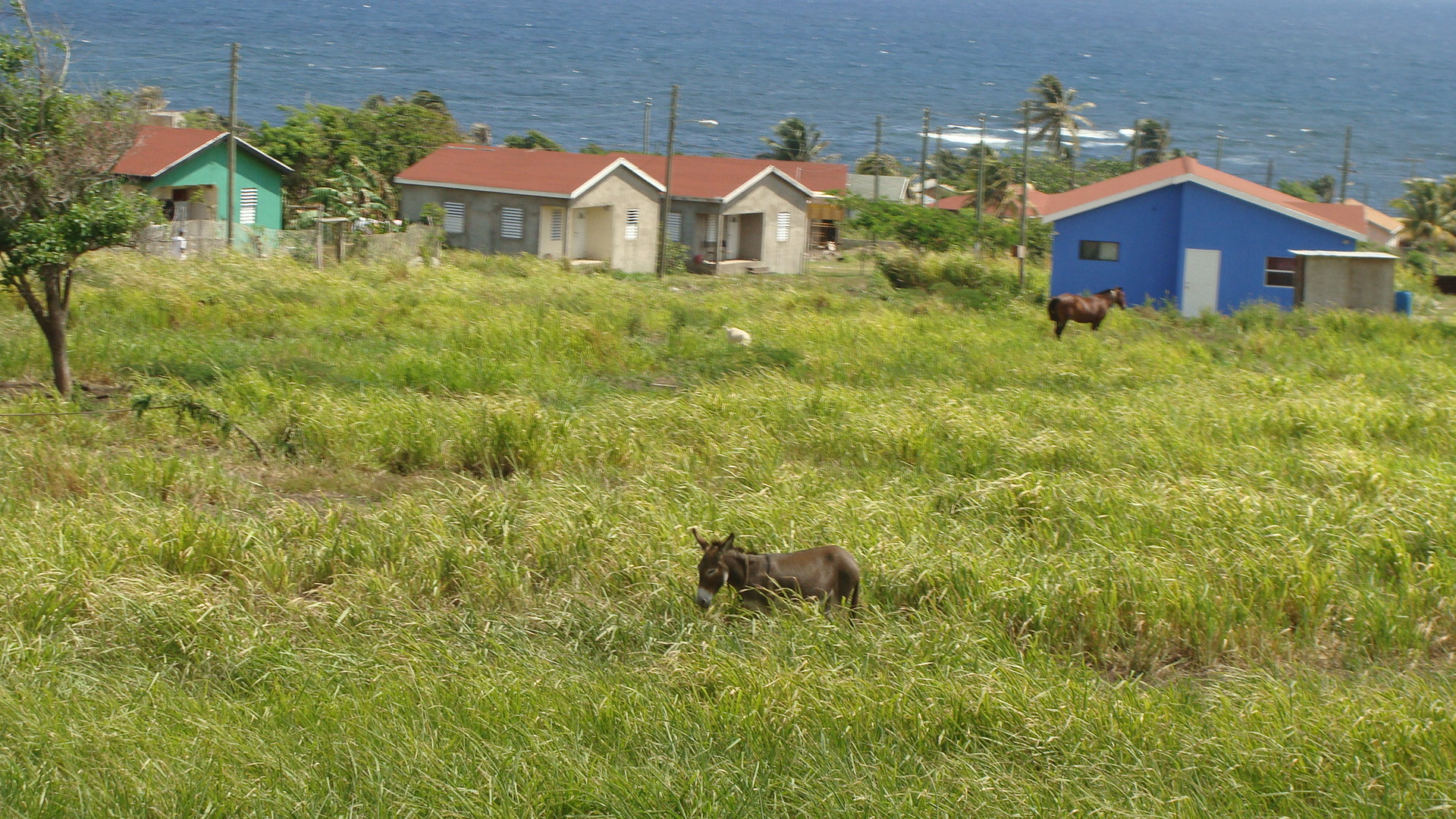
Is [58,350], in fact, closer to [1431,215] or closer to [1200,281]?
[1200,281]

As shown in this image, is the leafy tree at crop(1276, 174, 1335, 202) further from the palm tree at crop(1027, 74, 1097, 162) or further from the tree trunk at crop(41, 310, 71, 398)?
the tree trunk at crop(41, 310, 71, 398)

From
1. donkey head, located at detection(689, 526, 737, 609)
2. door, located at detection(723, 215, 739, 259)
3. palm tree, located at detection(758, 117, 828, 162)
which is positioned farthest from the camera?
palm tree, located at detection(758, 117, 828, 162)

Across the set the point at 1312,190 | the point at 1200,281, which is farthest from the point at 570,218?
the point at 1312,190

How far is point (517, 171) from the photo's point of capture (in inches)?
1467

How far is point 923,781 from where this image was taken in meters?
5.53

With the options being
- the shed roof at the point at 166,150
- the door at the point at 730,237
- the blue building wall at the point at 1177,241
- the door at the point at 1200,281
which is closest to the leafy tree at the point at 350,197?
the shed roof at the point at 166,150

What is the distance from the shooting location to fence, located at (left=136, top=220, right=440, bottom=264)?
27891 millimetres

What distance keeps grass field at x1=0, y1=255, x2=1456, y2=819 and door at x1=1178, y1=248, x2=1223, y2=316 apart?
43.8ft

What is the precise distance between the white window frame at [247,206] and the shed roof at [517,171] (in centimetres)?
390

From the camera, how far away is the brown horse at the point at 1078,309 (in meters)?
22.2

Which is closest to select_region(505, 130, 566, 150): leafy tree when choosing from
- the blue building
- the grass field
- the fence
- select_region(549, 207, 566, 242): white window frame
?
select_region(549, 207, 566, 242): white window frame

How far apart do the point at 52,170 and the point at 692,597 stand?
28.0 feet

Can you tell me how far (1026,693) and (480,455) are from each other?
6.29 meters

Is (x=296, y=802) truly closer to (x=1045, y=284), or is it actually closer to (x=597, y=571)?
(x=597, y=571)
